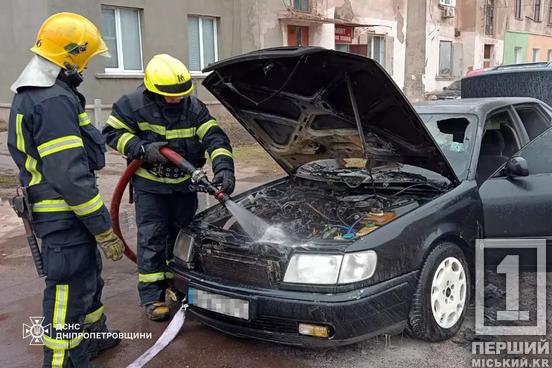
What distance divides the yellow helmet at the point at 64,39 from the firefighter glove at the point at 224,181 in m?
1.24

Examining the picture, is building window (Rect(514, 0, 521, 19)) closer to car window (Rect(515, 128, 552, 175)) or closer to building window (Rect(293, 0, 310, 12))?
building window (Rect(293, 0, 310, 12))

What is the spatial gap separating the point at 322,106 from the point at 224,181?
2.78 feet

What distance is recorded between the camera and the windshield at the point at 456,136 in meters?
3.70

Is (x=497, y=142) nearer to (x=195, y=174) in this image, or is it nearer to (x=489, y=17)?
(x=195, y=174)

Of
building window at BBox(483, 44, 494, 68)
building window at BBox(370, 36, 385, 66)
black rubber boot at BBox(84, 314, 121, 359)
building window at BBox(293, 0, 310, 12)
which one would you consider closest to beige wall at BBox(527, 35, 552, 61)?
building window at BBox(483, 44, 494, 68)

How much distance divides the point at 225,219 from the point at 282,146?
3.02 feet

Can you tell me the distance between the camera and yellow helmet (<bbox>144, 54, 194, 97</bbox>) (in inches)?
139

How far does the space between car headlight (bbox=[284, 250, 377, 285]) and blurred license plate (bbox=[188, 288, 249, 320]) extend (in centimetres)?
31

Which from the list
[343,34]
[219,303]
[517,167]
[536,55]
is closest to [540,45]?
[536,55]

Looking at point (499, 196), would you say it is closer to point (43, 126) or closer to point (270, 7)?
point (43, 126)

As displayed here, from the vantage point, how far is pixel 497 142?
4273mm

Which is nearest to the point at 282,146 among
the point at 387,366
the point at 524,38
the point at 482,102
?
the point at 482,102

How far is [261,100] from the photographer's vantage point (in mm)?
3873

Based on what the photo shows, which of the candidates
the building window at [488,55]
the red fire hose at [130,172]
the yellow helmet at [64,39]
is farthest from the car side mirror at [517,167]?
the building window at [488,55]
